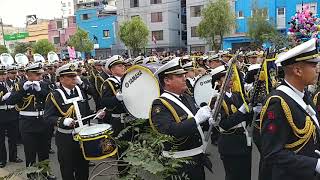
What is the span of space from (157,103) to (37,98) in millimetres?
A: 3940

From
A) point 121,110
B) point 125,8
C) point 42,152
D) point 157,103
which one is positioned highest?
point 125,8

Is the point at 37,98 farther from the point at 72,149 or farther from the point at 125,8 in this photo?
the point at 125,8

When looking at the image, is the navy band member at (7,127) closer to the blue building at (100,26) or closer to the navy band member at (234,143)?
the navy band member at (234,143)

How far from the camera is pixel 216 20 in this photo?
34.4 m

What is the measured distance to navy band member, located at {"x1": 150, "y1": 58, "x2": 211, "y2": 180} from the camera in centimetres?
379

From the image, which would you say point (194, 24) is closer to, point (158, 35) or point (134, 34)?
point (158, 35)

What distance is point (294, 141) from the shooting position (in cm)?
295

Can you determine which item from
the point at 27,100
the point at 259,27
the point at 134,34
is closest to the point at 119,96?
the point at 27,100

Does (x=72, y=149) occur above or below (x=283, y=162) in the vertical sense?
below

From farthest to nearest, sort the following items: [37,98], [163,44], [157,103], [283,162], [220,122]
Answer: [163,44]
[37,98]
[220,122]
[157,103]
[283,162]

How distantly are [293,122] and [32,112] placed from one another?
17.3 ft

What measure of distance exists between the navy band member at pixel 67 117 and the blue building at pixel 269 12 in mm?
31869

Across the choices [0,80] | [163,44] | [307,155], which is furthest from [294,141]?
[163,44]

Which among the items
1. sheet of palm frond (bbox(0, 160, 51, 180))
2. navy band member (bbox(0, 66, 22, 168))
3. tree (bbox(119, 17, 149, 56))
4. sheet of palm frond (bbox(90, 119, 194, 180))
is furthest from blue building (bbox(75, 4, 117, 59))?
sheet of palm frond (bbox(90, 119, 194, 180))
